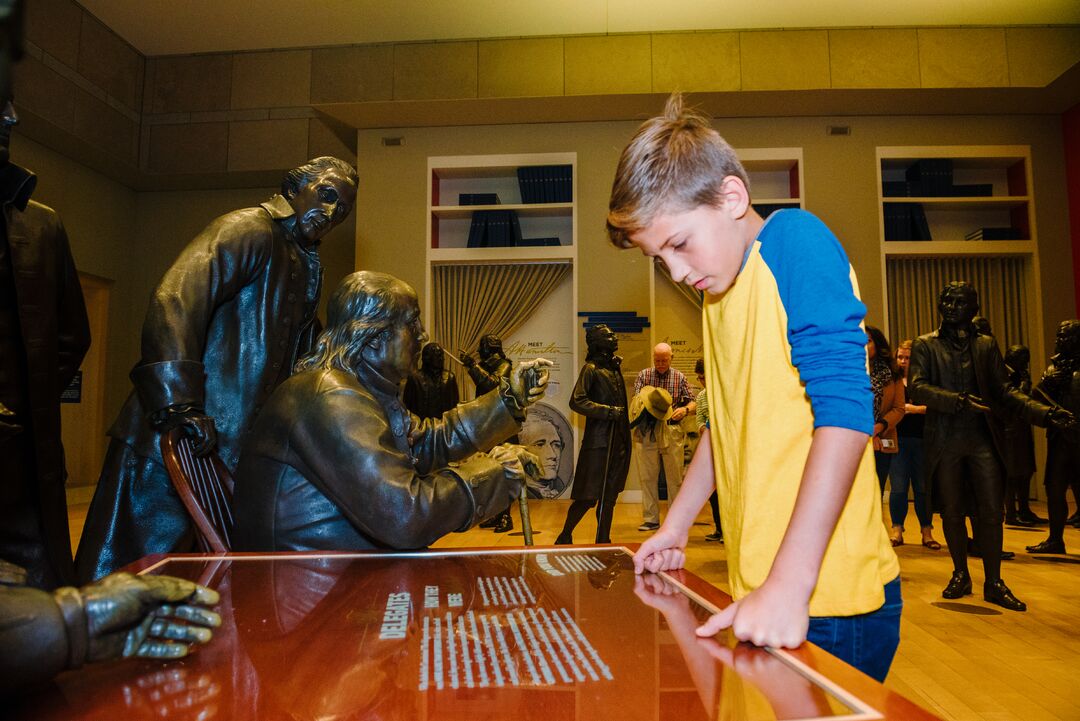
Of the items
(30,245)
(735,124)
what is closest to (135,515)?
(30,245)

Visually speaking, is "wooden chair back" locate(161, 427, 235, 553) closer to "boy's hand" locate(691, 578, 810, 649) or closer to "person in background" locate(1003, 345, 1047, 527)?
"boy's hand" locate(691, 578, 810, 649)

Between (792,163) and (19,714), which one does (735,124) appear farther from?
(19,714)

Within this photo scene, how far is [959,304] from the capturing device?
3432 millimetres

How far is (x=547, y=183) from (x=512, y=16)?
1.85 metres

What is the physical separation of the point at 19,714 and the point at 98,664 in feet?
0.31

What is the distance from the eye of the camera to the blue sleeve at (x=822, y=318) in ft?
2.48

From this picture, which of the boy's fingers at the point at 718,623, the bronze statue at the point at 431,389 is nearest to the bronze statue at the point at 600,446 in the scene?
the bronze statue at the point at 431,389

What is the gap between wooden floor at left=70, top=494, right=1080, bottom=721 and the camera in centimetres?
211

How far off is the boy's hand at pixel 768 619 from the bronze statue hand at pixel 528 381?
3.24 ft

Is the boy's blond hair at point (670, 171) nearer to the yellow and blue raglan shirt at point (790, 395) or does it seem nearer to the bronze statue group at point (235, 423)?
the yellow and blue raglan shirt at point (790, 395)

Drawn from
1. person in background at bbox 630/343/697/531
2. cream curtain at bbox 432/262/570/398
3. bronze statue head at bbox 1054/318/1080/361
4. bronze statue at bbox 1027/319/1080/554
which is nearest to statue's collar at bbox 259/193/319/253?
person in background at bbox 630/343/697/531

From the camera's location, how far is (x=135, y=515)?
1.79 metres

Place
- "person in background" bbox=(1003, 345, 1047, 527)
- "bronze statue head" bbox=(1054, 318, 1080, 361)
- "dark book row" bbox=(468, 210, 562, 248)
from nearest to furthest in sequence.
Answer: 1. "bronze statue head" bbox=(1054, 318, 1080, 361)
2. "person in background" bbox=(1003, 345, 1047, 527)
3. "dark book row" bbox=(468, 210, 562, 248)

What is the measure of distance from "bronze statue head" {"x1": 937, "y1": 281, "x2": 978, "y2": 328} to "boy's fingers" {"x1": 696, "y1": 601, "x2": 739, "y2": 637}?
334 cm
